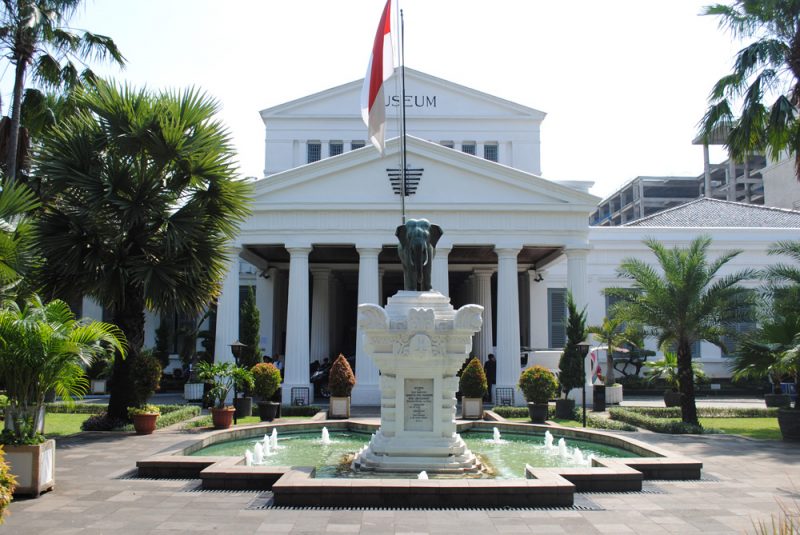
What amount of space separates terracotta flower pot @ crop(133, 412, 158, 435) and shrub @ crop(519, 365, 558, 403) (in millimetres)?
10037

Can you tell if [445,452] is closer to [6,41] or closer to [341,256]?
[6,41]

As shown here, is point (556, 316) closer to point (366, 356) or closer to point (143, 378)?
point (366, 356)

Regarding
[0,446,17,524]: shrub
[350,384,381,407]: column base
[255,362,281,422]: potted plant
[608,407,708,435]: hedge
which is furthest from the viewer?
[350,384,381,407]: column base

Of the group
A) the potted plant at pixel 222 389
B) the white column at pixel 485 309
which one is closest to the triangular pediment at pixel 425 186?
the white column at pixel 485 309

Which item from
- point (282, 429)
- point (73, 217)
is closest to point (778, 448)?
point (282, 429)

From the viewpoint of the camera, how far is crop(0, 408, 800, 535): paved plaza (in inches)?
309

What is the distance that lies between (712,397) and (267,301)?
828 inches

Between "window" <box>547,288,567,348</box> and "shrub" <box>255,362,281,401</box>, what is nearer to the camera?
"shrub" <box>255,362,281,401</box>

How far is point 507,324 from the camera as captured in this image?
26.5 m

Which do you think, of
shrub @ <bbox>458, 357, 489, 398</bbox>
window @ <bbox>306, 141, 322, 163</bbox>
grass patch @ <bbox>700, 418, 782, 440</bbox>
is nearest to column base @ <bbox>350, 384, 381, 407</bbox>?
shrub @ <bbox>458, 357, 489, 398</bbox>

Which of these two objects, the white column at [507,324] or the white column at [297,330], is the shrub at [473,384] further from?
the white column at [297,330]

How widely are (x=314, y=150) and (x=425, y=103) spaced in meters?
6.59

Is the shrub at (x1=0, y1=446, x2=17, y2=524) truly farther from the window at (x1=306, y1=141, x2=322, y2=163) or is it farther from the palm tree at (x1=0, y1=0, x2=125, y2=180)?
the window at (x1=306, y1=141, x2=322, y2=163)

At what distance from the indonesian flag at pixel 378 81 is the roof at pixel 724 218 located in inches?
1046
